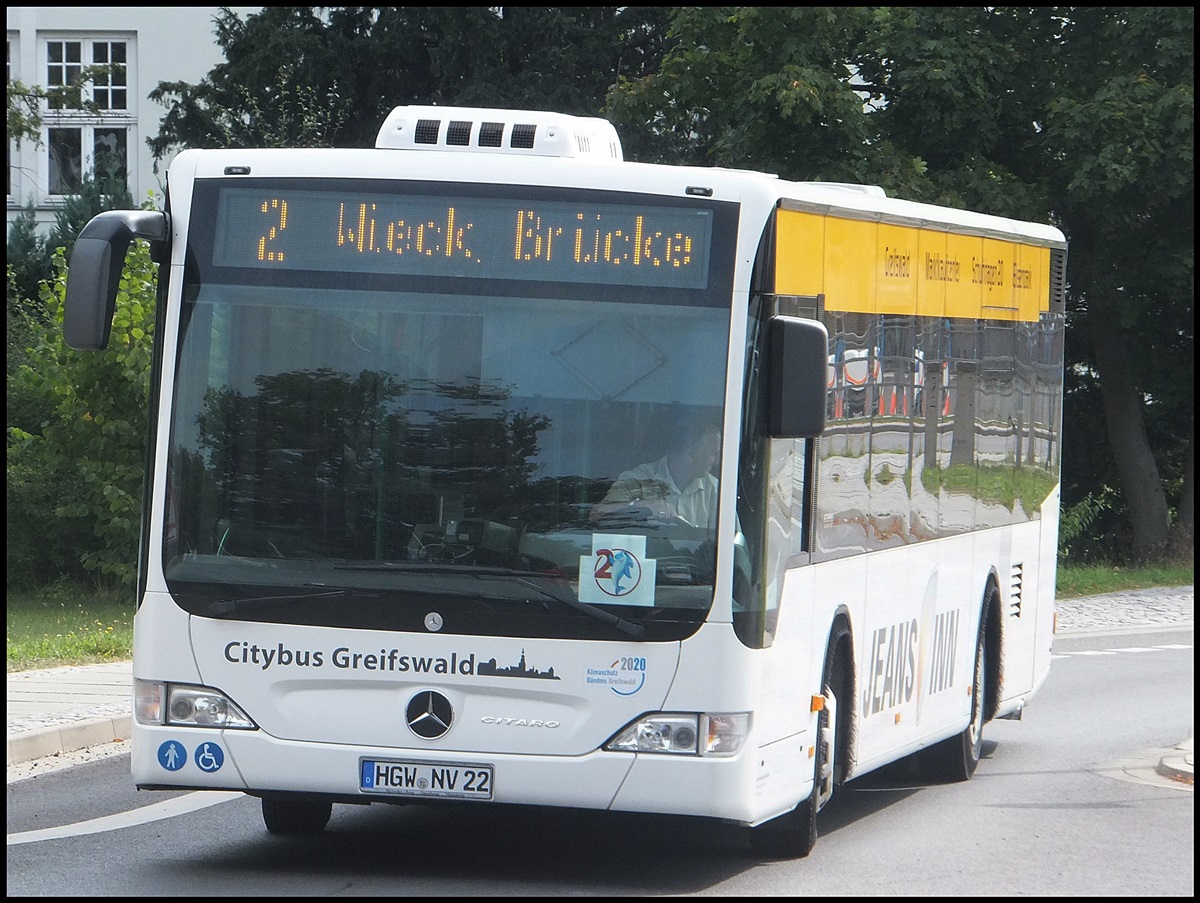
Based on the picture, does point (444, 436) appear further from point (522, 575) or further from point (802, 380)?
point (802, 380)

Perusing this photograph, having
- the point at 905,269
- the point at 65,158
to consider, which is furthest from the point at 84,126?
the point at 905,269

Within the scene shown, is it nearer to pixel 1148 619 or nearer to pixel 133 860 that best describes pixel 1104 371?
pixel 1148 619

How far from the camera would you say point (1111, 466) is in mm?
36750

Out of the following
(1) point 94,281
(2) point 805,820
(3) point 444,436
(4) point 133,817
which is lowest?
(4) point 133,817

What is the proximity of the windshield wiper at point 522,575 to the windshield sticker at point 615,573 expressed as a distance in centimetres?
4

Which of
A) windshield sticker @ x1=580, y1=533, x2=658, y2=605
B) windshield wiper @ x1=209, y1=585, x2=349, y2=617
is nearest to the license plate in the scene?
windshield wiper @ x1=209, y1=585, x2=349, y2=617

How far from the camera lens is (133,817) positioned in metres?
10.3

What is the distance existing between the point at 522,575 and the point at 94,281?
76.2 inches

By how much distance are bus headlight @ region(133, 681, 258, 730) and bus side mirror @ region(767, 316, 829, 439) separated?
7.68ft

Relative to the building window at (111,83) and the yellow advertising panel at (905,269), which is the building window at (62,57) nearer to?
the building window at (111,83)

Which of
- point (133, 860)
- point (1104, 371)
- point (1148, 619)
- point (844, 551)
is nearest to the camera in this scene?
point (133, 860)

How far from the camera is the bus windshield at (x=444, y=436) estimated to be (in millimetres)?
8086

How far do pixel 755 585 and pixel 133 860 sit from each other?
9.55 feet

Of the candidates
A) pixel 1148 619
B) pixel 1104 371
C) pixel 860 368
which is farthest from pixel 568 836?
pixel 1104 371
